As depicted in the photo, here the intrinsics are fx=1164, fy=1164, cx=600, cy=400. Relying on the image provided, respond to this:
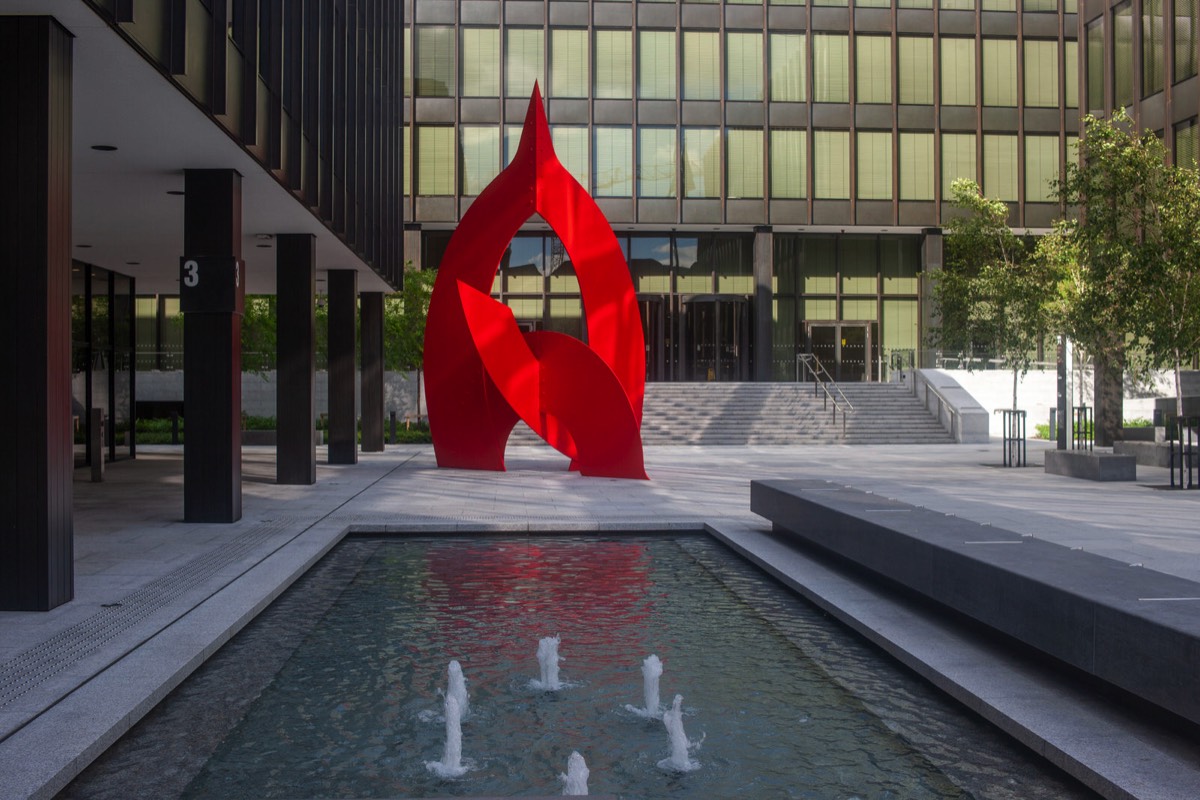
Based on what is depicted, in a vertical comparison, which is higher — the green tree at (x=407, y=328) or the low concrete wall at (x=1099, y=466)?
the green tree at (x=407, y=328)

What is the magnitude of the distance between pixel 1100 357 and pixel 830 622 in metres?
16.0

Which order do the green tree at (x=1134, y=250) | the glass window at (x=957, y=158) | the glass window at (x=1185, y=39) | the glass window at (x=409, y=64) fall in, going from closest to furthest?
the green tree at (x=1134, y=250) → the glass window at (x=1185, y=39) → the glass window at (x=409, y=64) → the glass window at (x=957, y=158)

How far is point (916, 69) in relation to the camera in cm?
4609

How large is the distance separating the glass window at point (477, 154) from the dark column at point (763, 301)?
35.0 ft

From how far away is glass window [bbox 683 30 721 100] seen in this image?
45.3 metres

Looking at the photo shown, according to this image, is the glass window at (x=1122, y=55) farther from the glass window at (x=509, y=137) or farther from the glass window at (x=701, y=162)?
the glass window at (x=509, y=137)

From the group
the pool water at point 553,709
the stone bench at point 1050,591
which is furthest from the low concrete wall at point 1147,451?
the pool water at point 553,709

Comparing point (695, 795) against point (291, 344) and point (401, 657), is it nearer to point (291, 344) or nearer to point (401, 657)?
point (401, 657)

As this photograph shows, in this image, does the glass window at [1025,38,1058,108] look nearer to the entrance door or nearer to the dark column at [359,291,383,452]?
the entrance door

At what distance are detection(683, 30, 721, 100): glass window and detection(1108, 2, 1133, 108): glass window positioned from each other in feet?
57.3

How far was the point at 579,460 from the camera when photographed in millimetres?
21062

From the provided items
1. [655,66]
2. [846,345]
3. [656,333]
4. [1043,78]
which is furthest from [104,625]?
[1043,78]

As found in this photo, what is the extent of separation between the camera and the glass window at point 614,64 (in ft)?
149

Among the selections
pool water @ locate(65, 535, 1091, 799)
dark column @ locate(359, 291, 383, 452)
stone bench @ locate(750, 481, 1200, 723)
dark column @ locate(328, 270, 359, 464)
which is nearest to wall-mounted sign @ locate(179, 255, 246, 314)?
pool water @ locate(65, 535, 1091, 799)
